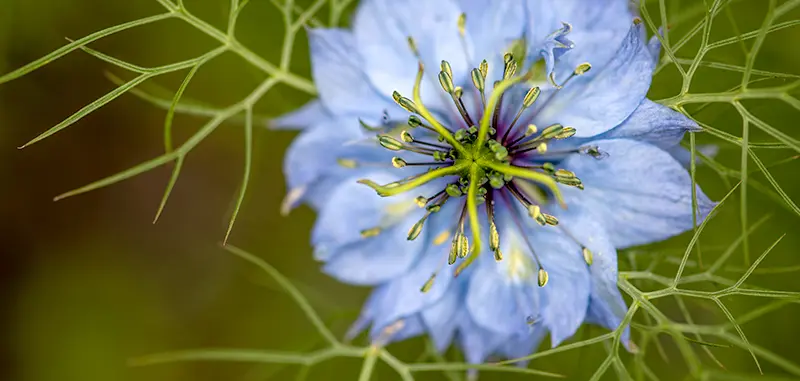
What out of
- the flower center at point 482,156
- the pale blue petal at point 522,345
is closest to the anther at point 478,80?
the flower center at point 482,156

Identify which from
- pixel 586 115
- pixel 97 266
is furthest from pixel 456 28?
pixel 97 266

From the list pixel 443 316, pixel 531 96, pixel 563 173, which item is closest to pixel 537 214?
pixel 563 173

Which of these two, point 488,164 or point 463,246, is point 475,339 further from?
point 488,164

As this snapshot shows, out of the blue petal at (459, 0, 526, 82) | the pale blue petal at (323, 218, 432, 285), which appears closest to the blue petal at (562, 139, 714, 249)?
the blue petal at (459, 0, 526, 82)

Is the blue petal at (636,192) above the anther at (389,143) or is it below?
below

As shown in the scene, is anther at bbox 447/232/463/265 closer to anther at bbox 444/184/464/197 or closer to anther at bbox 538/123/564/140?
anther at bbox 444/184/464/197

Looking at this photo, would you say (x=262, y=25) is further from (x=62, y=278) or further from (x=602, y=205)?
(x=602, y=205)

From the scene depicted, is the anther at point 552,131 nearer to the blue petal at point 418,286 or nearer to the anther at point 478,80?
the anther at point 478,80
